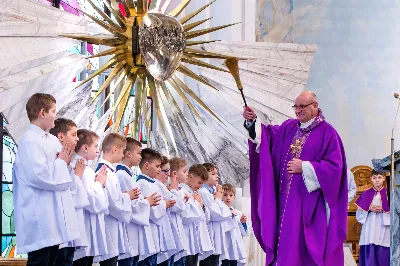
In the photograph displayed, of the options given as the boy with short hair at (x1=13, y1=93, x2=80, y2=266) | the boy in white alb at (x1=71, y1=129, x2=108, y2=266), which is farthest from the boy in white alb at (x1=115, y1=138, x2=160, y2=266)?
the boy with short hair at (x1=13, y1=93, x2=80, y2=266)

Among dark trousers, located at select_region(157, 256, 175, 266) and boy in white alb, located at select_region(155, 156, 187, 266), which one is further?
dark trousers, located at select_region(157, 256, 175, 266)

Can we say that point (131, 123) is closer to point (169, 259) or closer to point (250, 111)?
point (169, 259)

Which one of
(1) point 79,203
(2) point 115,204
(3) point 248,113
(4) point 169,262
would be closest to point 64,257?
(1) point 79,203

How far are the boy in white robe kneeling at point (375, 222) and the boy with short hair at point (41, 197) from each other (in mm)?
6726

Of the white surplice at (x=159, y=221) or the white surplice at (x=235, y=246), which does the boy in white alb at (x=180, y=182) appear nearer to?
the white surplice at (x=159, y=221)

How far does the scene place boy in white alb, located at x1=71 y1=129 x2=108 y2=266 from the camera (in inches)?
273

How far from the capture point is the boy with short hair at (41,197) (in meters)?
6.10

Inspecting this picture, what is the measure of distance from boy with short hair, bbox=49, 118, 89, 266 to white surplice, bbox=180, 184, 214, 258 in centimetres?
211

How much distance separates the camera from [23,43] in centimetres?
862

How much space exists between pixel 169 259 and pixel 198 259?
0.95m

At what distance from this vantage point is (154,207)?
26.4ft

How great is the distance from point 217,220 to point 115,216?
2393 mm

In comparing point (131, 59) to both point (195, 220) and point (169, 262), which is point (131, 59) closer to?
point (195, 220)

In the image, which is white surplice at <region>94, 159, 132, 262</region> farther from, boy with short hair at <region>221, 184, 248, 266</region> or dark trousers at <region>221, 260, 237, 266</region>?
dark trousers at <region>221, 260, 237, 266</region>
